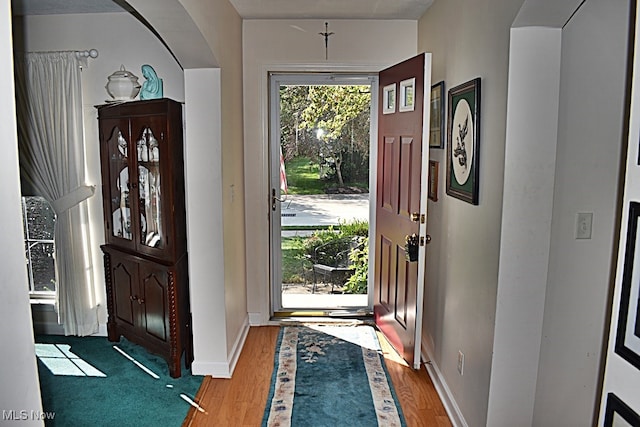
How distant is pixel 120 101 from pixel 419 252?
2.32m

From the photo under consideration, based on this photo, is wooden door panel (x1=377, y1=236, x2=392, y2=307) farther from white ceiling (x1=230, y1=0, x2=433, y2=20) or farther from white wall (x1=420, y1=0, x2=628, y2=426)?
white ceiling (x1=230, y1=0, x2=433, y2=20)

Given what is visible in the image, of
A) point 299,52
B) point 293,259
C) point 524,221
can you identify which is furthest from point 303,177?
point 524,221

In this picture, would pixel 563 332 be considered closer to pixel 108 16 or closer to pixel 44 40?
pixel 108 16

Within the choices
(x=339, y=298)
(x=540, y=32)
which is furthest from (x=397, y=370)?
(x=540, y=32)

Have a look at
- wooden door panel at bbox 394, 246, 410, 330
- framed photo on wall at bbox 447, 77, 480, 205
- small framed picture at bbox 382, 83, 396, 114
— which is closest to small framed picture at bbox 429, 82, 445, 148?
framed photo on wall at bbox 447, 77, 480, 205

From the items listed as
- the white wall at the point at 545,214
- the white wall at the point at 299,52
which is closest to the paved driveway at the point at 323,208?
the white wall at the point at 299,52

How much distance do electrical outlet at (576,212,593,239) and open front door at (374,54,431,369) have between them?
3.47 feet

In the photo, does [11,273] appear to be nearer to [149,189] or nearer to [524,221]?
[524,221]

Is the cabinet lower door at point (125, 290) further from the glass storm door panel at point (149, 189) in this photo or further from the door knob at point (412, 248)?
the door knob at point (412, 248)

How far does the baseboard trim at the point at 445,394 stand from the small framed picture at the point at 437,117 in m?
1.44

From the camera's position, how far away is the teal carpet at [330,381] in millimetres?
2805

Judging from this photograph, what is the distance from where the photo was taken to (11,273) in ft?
3.52

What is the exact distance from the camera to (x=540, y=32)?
1979 mm

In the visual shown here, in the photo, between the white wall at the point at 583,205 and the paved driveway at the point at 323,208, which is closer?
the white wall at the point at 583,205
